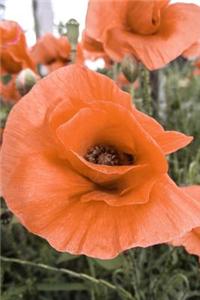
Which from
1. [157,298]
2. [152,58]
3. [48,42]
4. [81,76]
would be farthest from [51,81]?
[48,42]

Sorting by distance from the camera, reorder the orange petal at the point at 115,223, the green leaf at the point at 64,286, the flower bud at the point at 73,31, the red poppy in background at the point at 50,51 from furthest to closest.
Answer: the red poppy in background at the point at 50,51, the green leaf at the point at 64,286, the flower bud at the point at 73,31, the orange petal at the point at 115,223

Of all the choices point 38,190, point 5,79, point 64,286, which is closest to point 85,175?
point 38,190

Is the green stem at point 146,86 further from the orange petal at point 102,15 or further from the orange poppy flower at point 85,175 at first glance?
the orange poppy flower at point 85,175

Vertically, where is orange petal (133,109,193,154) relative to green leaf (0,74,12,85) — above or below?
above

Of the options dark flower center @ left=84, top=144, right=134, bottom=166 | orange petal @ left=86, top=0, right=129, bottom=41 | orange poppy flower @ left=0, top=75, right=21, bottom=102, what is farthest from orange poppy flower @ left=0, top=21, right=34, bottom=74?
dark flower center @ left=84, top=144, right=134, bottom=166

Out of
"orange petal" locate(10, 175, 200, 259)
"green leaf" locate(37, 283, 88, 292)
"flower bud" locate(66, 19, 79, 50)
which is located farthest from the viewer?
"green leaf" locate(37, 283, 88, 292)

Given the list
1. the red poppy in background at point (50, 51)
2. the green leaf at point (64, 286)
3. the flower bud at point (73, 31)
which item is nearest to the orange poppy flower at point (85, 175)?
the flower bud at point (73, 31)

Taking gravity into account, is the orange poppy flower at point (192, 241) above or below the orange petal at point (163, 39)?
below

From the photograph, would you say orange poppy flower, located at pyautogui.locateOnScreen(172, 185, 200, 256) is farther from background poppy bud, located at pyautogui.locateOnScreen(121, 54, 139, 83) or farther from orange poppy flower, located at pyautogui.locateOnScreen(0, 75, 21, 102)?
orange poppy flower, located at pyautogui.locateOnScreen(0, 75, 21, 102)
